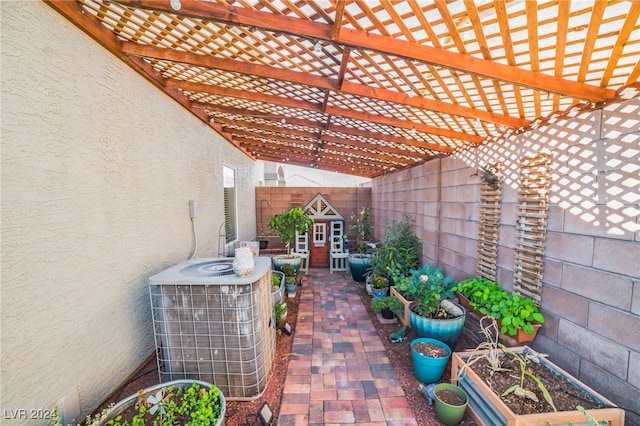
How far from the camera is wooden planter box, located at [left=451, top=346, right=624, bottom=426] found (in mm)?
1736

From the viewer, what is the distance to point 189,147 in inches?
149

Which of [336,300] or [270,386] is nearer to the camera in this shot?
[270,386]

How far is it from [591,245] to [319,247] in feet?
18.4

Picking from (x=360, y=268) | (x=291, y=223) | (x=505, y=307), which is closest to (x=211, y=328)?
(x=505, y=307)

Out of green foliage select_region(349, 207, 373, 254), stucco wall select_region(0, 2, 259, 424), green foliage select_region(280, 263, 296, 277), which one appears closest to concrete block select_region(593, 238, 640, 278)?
stucco wall select_region(0, 2, 259, 424)

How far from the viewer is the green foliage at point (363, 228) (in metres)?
7.23

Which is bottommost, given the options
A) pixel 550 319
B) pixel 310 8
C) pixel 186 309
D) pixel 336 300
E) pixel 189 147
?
pixel 336 300

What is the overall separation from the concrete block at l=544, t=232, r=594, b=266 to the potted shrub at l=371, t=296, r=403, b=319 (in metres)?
2.00

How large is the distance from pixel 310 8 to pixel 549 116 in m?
2.49

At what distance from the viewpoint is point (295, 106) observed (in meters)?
3.46

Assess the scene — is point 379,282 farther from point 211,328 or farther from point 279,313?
point 211,328

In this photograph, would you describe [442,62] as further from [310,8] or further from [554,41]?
[310,8]

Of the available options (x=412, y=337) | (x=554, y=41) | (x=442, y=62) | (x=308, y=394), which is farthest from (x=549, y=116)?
(x=308, y=394)

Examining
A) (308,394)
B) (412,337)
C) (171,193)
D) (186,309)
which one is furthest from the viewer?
(412,337)
